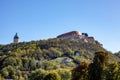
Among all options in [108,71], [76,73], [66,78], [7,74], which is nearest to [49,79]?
[76,73]

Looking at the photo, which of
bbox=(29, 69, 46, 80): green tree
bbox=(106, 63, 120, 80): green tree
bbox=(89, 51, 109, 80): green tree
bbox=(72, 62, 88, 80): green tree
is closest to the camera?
bbox=(106, 63, 120, 80): green tree

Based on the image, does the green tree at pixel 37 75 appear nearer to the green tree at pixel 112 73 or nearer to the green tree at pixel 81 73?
the green tree at pixel 81 73

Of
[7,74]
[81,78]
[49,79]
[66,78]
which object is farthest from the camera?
[7,74]

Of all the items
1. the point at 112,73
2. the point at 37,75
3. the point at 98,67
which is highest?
the point at 37,75

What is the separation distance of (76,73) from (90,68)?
12.7 ft

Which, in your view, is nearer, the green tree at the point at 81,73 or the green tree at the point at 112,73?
the green tree at the point at 112,73

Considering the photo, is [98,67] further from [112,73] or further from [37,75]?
[37,75]

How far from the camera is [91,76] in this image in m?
75.2

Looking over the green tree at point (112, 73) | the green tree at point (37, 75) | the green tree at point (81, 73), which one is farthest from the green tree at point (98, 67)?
the green tree at point (37, 75)

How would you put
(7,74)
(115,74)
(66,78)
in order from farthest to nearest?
(7,74), (66,78), (115,74)

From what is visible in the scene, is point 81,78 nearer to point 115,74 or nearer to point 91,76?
point 91,76

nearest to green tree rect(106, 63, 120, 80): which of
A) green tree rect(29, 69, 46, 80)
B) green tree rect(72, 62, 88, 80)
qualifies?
green tree rect(72, 62, 88, 80)

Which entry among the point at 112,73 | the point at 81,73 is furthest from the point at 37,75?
the point at 112,73

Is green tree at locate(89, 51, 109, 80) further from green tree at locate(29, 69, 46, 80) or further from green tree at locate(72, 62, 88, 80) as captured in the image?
green tree at locate(29, 69, 46, 80)
